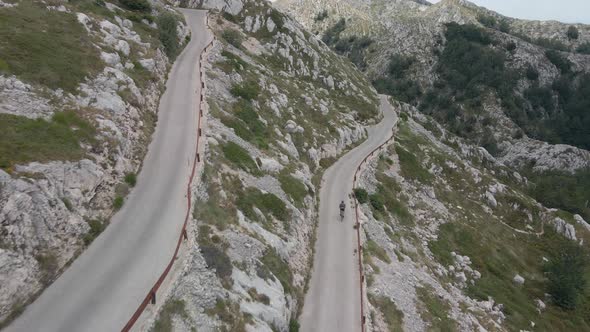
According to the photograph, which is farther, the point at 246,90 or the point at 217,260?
the point at 246,90

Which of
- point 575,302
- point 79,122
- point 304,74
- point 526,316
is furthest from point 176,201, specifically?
point 304,74

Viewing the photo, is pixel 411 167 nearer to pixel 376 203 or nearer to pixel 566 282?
pixel 376 203

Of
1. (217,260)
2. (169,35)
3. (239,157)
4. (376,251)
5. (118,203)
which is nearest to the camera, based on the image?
(217,260)

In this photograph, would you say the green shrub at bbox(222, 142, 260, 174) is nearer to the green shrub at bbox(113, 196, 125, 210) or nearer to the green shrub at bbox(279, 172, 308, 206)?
the green shrub at bbox(279, 172, 308, 206)

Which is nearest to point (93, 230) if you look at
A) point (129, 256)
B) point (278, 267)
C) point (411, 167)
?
point (129, 256)

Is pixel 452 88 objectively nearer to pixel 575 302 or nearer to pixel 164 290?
pixel 575 302

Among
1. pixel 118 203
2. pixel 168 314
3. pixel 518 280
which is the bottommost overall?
pixel 518 280
